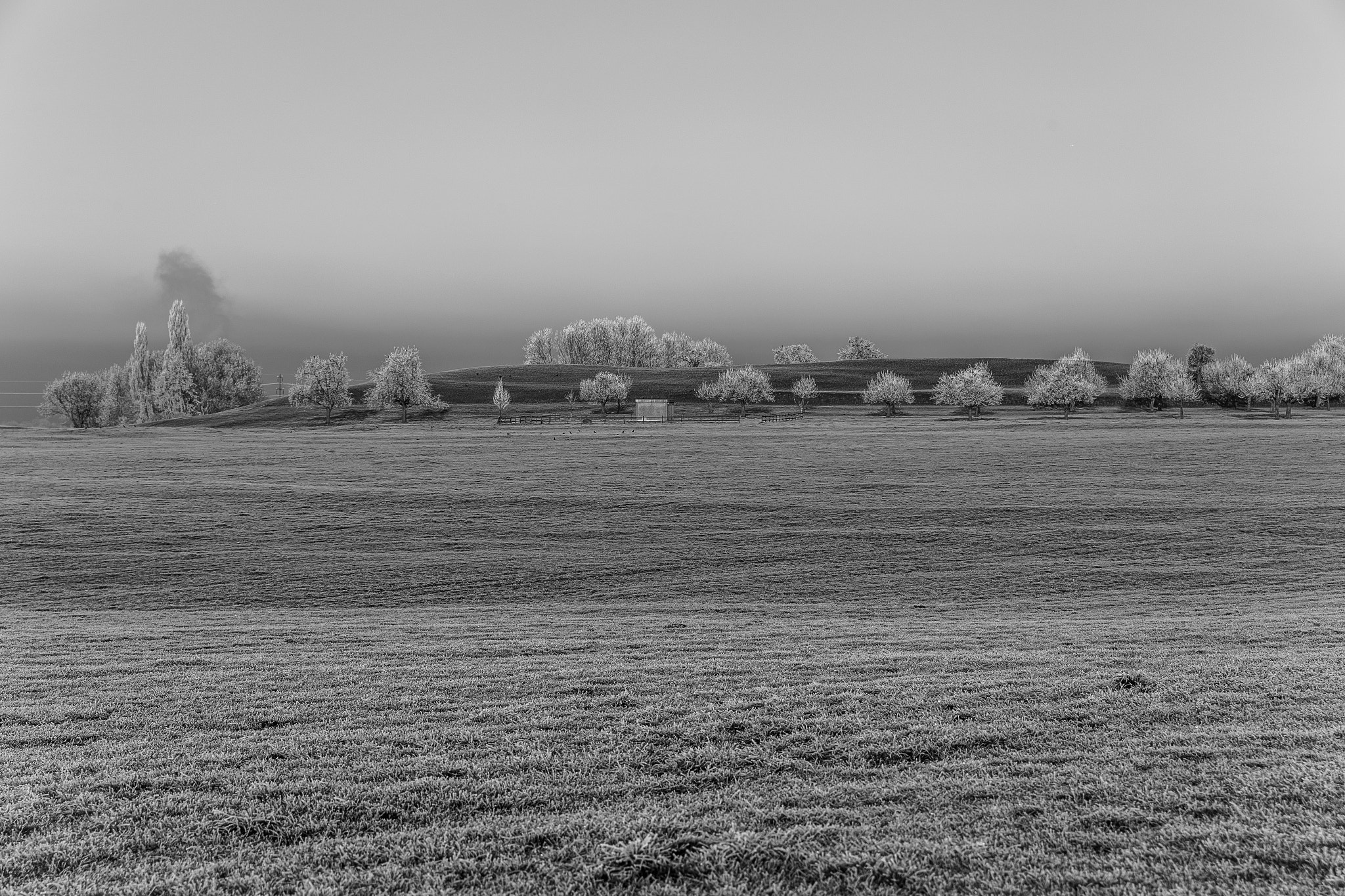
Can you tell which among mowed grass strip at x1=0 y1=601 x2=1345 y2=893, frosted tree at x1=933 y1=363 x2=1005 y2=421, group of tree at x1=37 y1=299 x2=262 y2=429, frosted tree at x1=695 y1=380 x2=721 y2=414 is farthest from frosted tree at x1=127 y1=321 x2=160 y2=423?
mowed grass strip at x1=0 y1=601 x2=1345 y2=893

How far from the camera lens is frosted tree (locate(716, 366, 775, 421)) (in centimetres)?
14138

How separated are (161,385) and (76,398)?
18.5 metres

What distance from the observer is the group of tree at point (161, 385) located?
14475 cm

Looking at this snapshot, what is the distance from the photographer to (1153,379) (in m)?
134

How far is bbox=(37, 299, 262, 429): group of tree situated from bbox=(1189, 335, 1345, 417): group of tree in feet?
532

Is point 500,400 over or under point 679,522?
over

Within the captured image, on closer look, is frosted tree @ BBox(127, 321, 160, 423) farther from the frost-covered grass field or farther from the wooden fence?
the frost-covered grass field

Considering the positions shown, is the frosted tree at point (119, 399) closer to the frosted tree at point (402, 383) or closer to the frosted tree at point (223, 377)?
the frosted tree at point (223, 377)

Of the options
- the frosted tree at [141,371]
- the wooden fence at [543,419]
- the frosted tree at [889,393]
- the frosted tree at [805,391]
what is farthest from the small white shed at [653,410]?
the frosted tree at [141,371]

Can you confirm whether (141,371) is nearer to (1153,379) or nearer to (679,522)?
(679,522)

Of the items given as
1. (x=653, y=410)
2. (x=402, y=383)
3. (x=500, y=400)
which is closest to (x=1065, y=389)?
(x=653, y=410)

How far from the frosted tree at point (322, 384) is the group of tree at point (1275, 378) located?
12996 centimetres

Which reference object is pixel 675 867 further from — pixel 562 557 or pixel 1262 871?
pixel 562 557

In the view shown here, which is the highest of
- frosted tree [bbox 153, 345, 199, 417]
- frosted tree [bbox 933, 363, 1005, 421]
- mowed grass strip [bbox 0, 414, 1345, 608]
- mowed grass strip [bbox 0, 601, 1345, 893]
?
frosted tree [bbox 153, 345, 199, 417]
